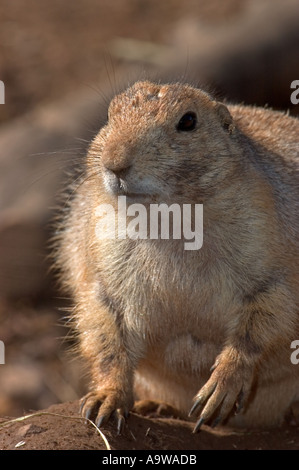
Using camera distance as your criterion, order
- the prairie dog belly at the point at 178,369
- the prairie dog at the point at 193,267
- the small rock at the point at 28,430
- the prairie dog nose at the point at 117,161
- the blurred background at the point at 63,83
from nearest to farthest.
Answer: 1. the prairie dog nose at the point at 117,161
2. the prairie dog at the point at 193,267
3. the small rock at the point at 28,430
4. the prairie dog belly at the point at 178,369
5. the blurred background at the point at 63,83

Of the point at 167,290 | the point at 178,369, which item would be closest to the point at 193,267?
the point at 167,290

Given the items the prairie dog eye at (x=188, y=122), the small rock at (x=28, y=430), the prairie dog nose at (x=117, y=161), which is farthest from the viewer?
the small rock at (x=28, y=430)

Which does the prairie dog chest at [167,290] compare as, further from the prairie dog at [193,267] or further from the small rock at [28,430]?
the small rock at [28,430]

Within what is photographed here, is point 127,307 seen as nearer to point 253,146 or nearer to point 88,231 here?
point 88,231

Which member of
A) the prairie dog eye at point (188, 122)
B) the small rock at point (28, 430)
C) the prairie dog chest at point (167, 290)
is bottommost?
the small rock at point (28, 430)

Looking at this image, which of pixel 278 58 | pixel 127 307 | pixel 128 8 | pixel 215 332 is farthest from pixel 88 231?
pixel 128 8

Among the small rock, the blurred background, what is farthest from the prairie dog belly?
the small rock

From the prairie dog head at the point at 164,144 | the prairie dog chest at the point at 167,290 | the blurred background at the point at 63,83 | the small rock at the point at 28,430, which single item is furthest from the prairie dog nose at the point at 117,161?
the blurred background at the point at 63,83

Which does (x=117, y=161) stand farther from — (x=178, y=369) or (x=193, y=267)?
(x=178, y=369)
